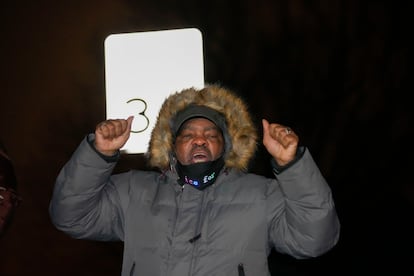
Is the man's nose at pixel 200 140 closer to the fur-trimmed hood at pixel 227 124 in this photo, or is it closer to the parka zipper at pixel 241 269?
the fur-trimmed hood at pixel 227 124

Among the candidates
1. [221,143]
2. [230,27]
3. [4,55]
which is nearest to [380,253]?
[230,27]

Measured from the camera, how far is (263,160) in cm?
308

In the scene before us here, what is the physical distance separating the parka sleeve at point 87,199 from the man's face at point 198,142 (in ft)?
0.67

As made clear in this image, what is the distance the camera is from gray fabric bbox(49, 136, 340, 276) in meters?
1.24

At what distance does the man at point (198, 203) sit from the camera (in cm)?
125

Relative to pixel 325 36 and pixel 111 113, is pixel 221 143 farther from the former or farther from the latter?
pixel 325 36

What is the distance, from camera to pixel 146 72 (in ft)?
5.26

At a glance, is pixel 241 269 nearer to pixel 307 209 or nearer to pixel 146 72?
pixel 307 209

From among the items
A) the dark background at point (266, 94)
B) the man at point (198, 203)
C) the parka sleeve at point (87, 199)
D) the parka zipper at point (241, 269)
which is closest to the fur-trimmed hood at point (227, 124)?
the man at point (198, 203)

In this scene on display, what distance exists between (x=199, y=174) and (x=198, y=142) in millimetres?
110

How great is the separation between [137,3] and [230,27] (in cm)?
51

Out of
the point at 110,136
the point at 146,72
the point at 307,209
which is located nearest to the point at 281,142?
the point at 307,209

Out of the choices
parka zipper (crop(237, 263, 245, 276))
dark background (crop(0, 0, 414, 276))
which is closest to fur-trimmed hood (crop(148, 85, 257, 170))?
parka zipper (crop(237, 263, 245, 276))

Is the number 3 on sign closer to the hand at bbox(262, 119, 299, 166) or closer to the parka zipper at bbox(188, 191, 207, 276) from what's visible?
the parka zipper at bbox(188, 191, 207, 276)
